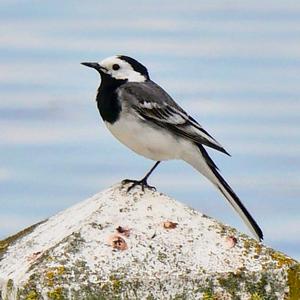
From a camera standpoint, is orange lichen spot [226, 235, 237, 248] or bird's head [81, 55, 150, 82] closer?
orange lichen spot [226, 235, 237, 248]

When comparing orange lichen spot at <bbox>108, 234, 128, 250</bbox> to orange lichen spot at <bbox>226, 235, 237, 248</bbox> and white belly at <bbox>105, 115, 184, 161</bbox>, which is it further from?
white belly at <bbox>105, 115, 184, 161</bbox>

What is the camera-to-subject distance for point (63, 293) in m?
4.26

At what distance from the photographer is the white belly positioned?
8.42 m

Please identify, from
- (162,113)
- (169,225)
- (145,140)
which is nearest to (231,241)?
(169,225)

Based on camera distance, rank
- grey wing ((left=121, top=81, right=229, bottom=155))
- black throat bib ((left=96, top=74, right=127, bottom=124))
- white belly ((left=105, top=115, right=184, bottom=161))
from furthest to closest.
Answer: grey wing ((left=121, top=81, right=229, bottom=155)), black throat bib ((left=96, top=74, right=127, bottom=124)), white belly ((left=105, top=115, right=184, bottom=161))

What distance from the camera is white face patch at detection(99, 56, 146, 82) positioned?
8945mm

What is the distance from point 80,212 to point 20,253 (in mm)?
315

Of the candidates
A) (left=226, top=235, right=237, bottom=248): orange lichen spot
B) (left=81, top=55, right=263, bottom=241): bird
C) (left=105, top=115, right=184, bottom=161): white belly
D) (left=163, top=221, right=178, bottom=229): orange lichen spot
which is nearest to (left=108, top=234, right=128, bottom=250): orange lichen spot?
(left=163, top=221, right=178, bottom=229): orange lichen spot

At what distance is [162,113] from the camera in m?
8.84

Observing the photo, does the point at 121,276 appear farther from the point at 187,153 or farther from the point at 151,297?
the point at 187,153

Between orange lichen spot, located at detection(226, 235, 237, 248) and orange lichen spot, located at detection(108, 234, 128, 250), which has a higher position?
orange lichen spot, located at detection(226, 235, 237, 248)

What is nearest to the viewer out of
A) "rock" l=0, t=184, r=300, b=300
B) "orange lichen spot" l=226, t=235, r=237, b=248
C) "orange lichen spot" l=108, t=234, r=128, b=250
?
"rock" l=0, t=184, r=300, b=300

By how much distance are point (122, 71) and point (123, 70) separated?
0.01m

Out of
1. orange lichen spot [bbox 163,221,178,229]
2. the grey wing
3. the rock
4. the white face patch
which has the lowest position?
the rock
